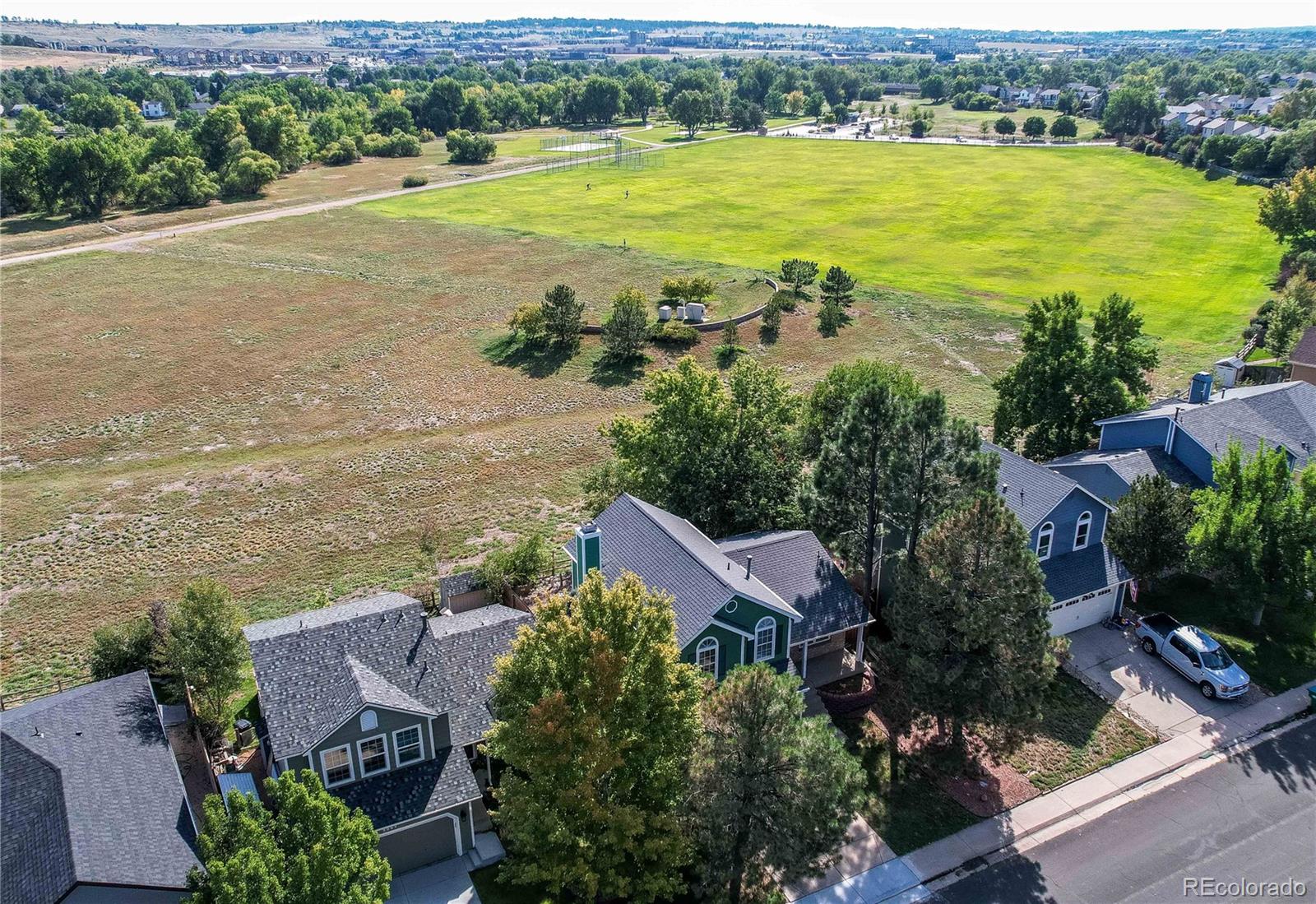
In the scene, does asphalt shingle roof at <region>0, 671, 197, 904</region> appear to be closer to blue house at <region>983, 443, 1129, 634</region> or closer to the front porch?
the front porch

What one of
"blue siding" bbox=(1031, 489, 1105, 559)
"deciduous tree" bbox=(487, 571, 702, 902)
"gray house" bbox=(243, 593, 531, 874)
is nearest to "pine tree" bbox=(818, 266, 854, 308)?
"blue siding" bbox=(1031, 489, 1105, 559)

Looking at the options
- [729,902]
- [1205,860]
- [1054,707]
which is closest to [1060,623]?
[1054,707]

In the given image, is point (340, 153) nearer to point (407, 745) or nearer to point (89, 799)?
point (407, 745)

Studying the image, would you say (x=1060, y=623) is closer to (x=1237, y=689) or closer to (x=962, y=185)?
(x=1237, y=689)

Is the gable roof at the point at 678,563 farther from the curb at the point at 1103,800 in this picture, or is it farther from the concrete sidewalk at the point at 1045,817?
the curb at the point at 1103,800

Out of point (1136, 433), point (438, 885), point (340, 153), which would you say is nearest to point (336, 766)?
point (438, 885)
